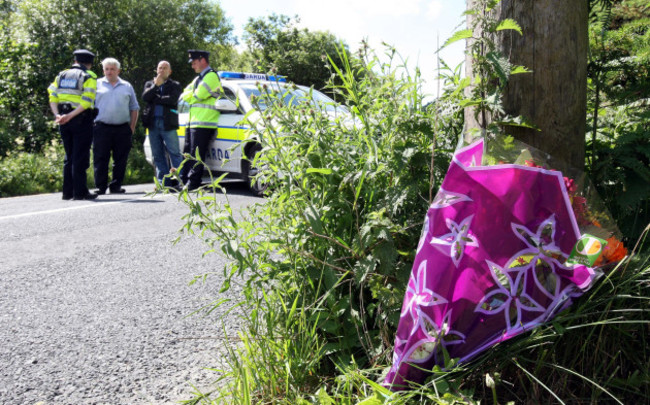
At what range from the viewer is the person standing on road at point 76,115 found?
8930 millimetres

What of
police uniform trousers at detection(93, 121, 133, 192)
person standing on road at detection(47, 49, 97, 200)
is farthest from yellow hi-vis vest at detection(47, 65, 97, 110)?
police uniform trousers at detection(93, 121, 133, 192)

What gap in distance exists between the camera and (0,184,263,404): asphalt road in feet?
8.30

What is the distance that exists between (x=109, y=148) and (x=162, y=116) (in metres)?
1.05

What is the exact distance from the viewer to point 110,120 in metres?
9.50

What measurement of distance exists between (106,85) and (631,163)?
29.2ft

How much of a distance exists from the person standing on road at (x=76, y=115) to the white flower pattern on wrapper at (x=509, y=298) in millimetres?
8421

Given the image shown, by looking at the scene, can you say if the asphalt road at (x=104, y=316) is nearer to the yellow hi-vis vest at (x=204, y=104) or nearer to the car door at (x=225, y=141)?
the car door at (x=225, y=141)

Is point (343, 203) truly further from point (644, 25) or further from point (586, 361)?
point (644, 25)

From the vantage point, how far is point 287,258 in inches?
91.7

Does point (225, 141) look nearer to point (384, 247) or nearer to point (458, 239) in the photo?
point (384, 247)

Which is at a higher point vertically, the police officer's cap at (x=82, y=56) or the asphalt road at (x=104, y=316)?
the police officer's cap at (x=82, y=56)

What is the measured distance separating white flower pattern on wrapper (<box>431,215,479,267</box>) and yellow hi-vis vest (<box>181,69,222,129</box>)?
7.70m

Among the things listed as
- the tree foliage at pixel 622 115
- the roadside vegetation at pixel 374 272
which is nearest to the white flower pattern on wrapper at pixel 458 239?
the roadside vegetation at pixel 374 272

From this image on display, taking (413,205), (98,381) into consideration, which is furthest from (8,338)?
(413,205)
